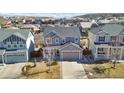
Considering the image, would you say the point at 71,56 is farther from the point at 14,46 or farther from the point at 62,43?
the point at 14,46

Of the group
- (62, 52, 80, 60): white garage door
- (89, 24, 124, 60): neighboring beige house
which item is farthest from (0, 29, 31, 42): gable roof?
(89, 24, 124, 60): neighboring beige house

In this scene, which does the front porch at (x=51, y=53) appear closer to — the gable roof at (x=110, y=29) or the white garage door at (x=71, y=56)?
the white garage door at (x=71, y=56)

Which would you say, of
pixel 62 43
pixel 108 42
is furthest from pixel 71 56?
pixel 108 42

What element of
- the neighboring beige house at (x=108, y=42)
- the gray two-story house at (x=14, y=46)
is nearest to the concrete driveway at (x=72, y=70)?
the neighboring beige house at (x=108, y=42)

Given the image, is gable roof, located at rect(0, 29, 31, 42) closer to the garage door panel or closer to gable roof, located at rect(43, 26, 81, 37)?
the garage door panel
